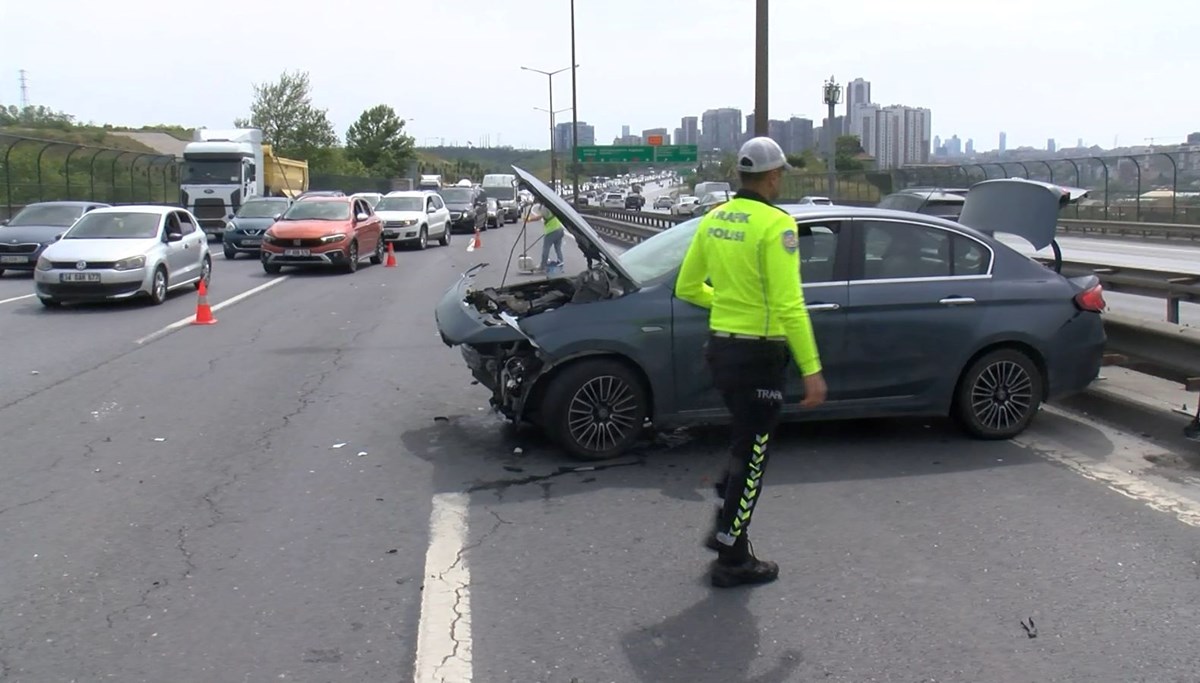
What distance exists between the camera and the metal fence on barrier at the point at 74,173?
35.3 metres

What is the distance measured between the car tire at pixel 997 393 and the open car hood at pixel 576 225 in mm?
2380

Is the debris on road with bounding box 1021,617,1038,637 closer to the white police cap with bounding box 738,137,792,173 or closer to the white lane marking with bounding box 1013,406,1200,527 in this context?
the white lane marking with bounding box 1013,406,1200,527

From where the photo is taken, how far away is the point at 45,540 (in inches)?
225

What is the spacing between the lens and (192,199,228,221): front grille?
3462 cm

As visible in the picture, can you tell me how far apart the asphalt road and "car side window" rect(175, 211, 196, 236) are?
957cm

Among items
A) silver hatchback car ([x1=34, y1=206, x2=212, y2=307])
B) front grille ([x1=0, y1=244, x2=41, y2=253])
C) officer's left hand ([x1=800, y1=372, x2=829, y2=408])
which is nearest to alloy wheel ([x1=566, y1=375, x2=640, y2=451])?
officer's left hand ([x1=800, y1=372, x2=829, y2=408])

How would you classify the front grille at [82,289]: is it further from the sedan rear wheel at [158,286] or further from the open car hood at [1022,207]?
the open car hood at [1022,207]

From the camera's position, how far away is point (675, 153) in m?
67.0

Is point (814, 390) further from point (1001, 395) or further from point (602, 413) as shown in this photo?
point (1001, 395)

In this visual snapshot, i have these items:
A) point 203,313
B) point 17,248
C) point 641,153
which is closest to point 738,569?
point 203,313

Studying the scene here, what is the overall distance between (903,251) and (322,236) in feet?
56.6

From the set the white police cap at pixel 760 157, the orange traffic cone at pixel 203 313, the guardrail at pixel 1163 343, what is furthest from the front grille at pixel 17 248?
the white police cap at pixel 760 157

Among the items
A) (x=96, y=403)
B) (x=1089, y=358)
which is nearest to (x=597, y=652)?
(x=1089, y=358)

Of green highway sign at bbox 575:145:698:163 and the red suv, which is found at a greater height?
green highway sign at bbox 575:145:698:163
